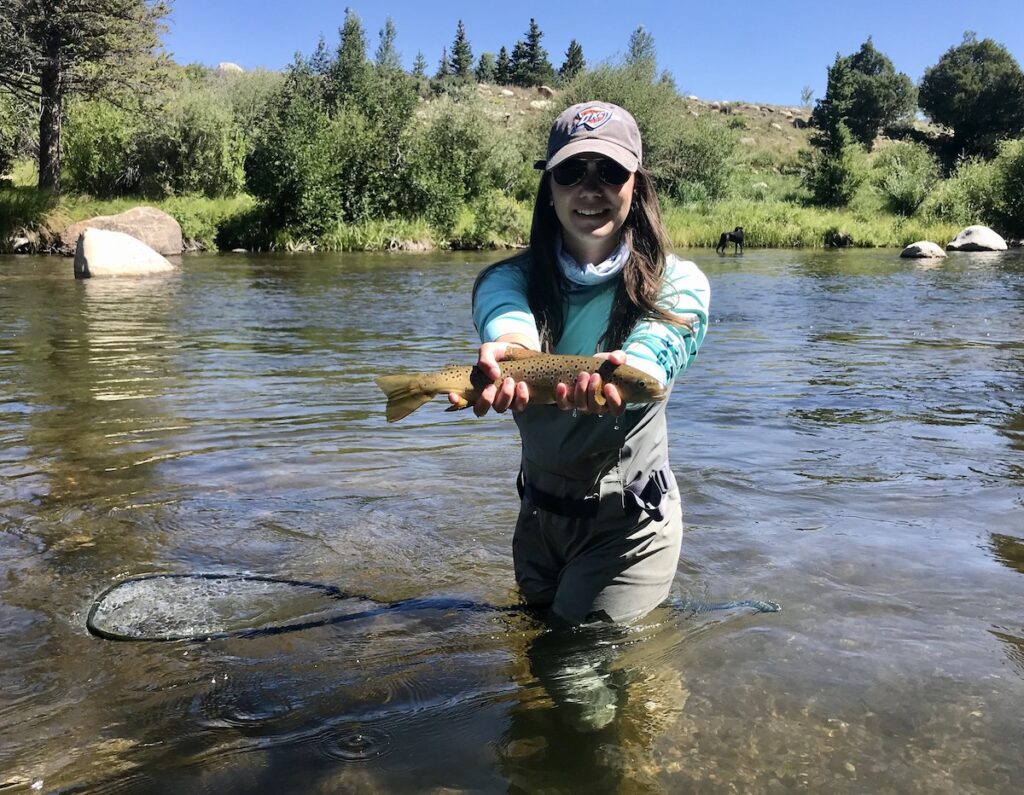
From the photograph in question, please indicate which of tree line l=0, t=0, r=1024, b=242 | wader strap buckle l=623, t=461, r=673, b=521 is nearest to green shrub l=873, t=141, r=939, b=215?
tree line l=0, t=0, r=1024, b=242

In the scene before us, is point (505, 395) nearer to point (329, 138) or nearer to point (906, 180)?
point (329, 138)

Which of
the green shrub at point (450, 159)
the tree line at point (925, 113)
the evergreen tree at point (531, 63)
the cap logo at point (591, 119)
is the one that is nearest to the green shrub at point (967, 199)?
the tree line at point (925, 113)

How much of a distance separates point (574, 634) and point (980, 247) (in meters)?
43.6

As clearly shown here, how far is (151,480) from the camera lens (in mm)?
6938

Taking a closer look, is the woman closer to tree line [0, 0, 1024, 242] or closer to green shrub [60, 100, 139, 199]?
tree line [0, 0, 1024, 242]

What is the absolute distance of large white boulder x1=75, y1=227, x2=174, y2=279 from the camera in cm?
2538

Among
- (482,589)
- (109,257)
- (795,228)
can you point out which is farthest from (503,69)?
(482,589)

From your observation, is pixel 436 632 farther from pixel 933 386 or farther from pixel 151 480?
pixel 933 386

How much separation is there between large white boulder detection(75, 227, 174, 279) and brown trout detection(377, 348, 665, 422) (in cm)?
2537

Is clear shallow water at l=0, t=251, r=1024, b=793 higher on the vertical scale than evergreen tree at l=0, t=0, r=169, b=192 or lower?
lower

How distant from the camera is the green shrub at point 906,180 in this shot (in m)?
50.1

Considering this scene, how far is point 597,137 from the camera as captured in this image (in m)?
3.33

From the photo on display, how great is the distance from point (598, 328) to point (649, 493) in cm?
72

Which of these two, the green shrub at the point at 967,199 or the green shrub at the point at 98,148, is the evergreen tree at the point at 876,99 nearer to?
the green shrub at the point at 967,199
